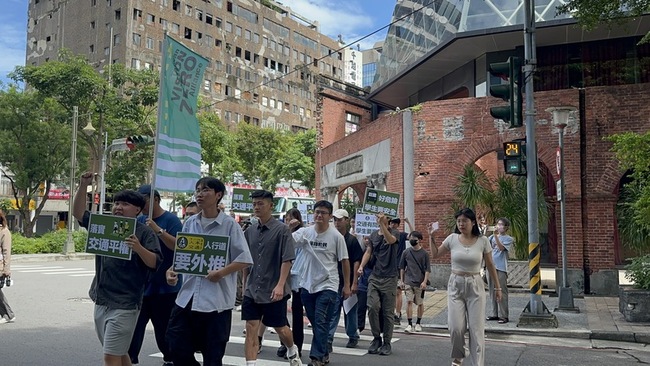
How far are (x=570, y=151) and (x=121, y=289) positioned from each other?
45.1ft

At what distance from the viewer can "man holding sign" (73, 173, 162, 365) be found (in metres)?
4.84

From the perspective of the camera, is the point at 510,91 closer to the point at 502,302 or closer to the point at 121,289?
the point at 502,302

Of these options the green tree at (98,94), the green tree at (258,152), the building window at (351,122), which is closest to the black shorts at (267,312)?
the building window at (351,122)

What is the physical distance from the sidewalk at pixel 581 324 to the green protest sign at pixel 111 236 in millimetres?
6973

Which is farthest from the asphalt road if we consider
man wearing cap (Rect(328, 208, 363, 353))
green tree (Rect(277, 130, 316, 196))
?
green tree (Rect(277, 130, 316, 196))

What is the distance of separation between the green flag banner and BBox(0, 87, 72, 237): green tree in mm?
29388

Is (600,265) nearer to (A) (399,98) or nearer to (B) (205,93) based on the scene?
(A) (399,98)

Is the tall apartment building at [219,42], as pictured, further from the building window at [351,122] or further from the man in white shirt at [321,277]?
the man in white shirt at [321,277]

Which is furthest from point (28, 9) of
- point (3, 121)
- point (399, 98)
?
point (399, 98)

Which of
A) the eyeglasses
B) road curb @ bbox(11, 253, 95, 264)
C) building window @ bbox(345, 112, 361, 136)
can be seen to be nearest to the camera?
the eyeglasses

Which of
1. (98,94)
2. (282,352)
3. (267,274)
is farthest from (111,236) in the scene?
(98,94)

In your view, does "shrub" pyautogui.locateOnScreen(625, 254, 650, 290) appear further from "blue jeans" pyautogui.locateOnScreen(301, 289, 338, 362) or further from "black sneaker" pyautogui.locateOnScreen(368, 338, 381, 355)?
"blue jeans" pyautogui.locateOnScreen(301, 289, 338, 362)

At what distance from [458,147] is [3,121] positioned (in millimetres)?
25247

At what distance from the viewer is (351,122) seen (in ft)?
99.4
